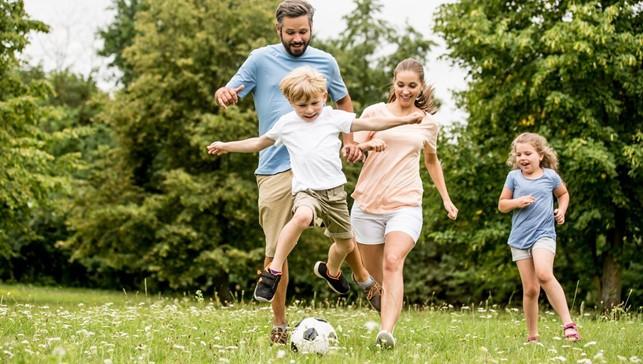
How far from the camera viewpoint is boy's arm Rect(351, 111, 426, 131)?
5750 mm

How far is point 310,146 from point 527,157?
2282 mm

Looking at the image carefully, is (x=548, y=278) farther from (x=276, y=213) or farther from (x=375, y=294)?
(x=276, y=213)

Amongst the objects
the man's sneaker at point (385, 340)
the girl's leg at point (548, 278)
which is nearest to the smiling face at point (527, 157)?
the girl's leg at point (548, 278)

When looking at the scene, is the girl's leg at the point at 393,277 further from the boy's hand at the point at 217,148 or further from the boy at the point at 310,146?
the boy's hand at the point at 217,148

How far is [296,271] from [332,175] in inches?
771

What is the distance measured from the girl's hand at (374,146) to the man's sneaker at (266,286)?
44.8 inches

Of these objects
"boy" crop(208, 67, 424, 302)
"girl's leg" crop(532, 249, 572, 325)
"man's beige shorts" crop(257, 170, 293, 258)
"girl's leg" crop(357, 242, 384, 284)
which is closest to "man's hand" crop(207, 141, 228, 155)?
"boy" crop(208, 67, 424, 302)

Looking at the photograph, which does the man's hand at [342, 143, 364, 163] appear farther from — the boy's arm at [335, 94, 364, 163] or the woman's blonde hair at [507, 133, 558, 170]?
the woman's blonde hair at [507, 133, 558, 170]

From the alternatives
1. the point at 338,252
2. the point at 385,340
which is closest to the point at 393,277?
the point at 385,340

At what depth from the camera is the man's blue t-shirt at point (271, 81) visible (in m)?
6.29

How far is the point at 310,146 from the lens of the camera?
19.4 feet

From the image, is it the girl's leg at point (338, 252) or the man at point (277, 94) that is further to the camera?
the girl's leg at point (338, 252)

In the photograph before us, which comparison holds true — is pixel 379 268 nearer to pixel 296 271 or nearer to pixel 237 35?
pixel 296 271

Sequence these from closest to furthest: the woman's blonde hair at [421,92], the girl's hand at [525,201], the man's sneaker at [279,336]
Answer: the man's sneaker at [279,336] → the woman's blonde hair at [421,92] → the girl's hand at [525,201]
